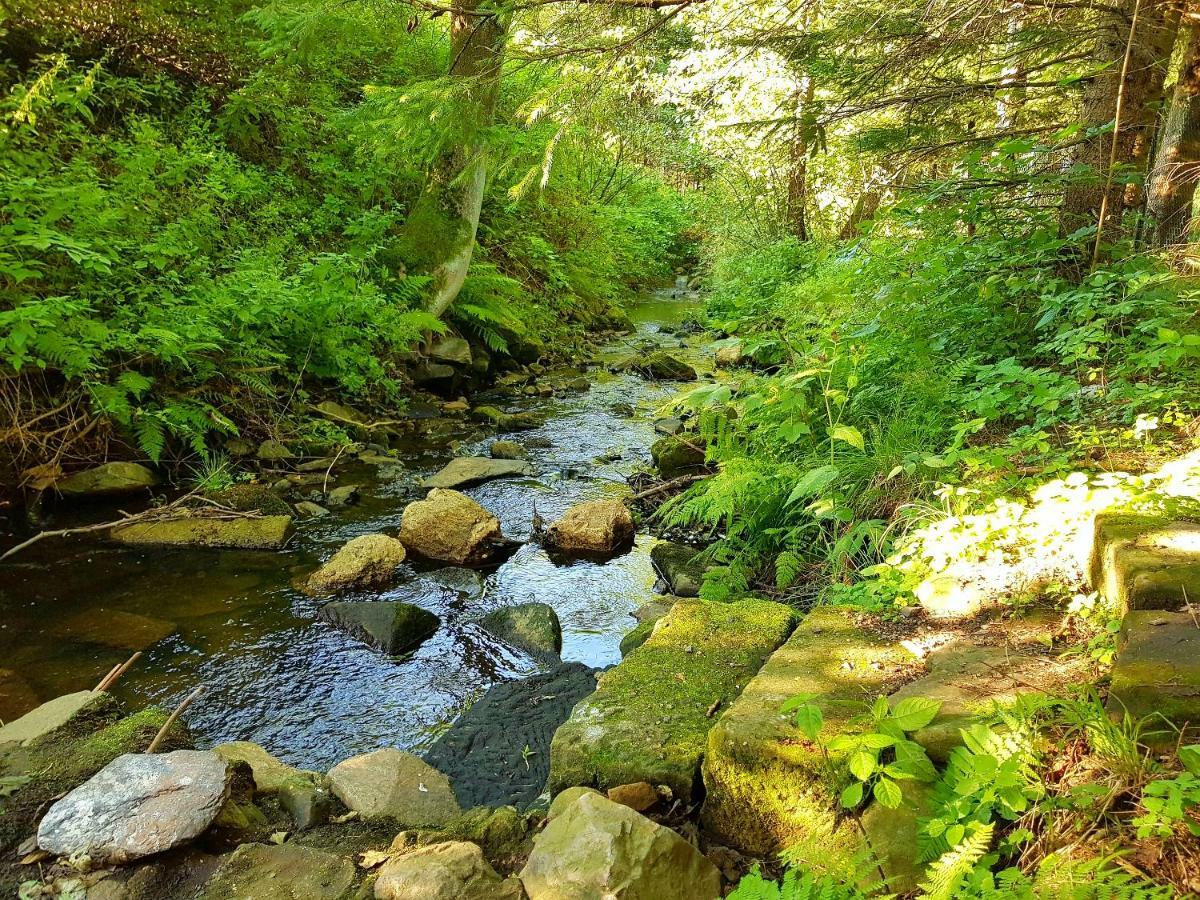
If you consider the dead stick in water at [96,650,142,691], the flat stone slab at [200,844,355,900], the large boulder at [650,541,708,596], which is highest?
the dead stick in water at [96,650,142,691]

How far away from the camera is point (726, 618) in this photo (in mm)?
3379

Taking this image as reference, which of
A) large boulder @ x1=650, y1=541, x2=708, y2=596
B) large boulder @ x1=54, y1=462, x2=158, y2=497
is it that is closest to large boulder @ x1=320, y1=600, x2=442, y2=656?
large boulder @ x1=650, y1=541, x2=708, y2=596

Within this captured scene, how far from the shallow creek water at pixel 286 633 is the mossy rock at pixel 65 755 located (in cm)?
56

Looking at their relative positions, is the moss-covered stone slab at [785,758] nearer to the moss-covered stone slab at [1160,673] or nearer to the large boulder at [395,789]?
the moss-covered stone slab at [1160,673]

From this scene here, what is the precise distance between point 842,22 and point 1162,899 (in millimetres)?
5843

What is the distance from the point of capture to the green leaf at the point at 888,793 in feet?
5.91

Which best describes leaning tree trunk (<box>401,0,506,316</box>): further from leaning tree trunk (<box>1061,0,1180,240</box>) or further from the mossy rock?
the mossy rock

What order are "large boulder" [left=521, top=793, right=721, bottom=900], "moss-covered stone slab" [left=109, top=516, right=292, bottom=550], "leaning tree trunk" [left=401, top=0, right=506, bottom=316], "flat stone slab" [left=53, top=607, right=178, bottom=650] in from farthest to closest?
"leaning tree trunk" [left=401, top=0, right=506, bottom=316] < "moss-covered stone slab" [left=109, top=516, right=292, bottom=550] < "flat stone slab" [left=53, top=607, right=178, bottom=650] < "large boulder" [left=521, top=793, right=721, bottom=900]

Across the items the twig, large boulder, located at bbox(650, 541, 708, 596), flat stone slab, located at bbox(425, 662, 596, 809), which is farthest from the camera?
the twig

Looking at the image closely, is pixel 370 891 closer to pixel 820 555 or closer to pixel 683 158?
pixel 820 555

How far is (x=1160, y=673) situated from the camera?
1843mm

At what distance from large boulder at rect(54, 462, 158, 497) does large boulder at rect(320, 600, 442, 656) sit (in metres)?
2.72

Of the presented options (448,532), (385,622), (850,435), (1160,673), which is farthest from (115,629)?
(1160,673)

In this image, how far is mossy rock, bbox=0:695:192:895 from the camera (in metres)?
2.41
